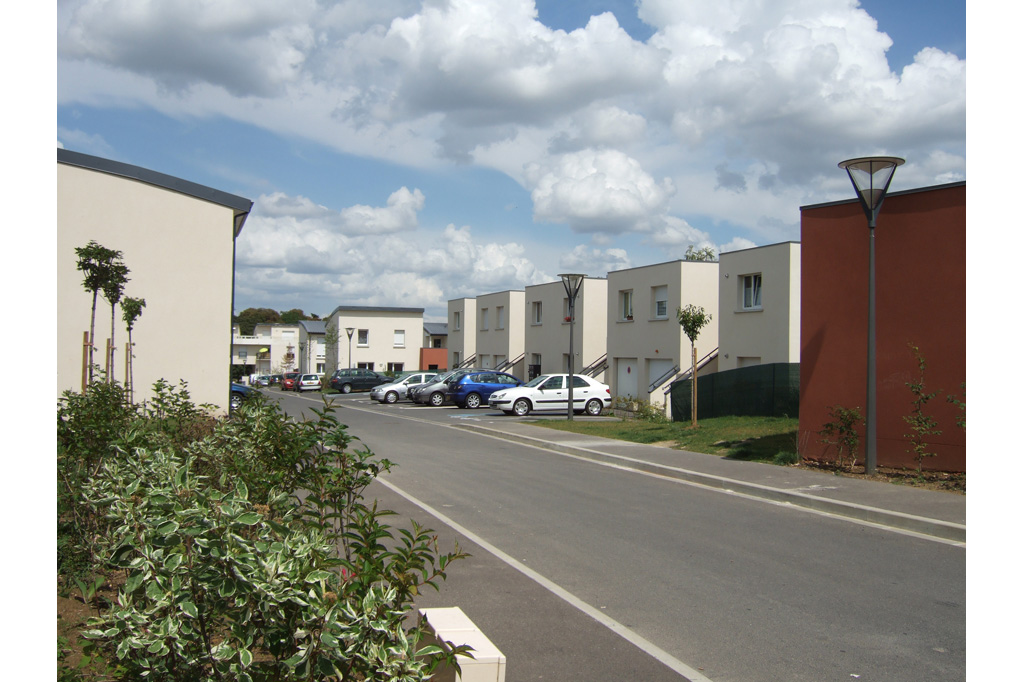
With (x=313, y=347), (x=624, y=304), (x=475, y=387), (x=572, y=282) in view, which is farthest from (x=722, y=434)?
(x=313, y=347)

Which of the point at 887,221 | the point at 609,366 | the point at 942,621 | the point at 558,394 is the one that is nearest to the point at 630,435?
the point at 887,221

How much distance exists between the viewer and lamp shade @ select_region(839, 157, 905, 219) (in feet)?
39.4

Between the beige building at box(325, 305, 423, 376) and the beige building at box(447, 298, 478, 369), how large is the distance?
1218 cm

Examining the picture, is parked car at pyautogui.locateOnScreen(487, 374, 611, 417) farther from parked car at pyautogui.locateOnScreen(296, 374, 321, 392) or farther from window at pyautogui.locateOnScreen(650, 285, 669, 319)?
parked car at pyautogui.locateOnScreen(296, 374, 321, 392)

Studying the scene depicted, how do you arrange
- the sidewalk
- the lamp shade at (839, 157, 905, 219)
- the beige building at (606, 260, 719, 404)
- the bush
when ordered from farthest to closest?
the beige building at (606, 260, 719, 404)
the lamp shade at (839, 157, 905, 219)
the sidewalk
the bush

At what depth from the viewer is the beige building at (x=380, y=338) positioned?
233ft

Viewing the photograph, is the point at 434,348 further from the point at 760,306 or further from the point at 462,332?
the point at 760,306

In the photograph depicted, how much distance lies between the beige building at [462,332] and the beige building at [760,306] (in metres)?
28.5

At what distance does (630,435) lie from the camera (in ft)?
66.5

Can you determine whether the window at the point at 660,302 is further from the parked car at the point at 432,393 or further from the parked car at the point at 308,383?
the parked car at the point at 308,383

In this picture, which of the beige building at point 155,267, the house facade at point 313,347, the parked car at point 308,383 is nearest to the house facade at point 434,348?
the parked car at point 308,383

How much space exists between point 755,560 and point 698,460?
7596 mm

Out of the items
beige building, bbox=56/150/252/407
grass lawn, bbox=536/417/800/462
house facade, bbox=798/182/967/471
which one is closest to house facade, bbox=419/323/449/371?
A: grass lawn, bbox=536/417/800/462

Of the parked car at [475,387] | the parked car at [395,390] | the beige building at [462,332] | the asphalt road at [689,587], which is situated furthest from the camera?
the beige building at [462,332]
